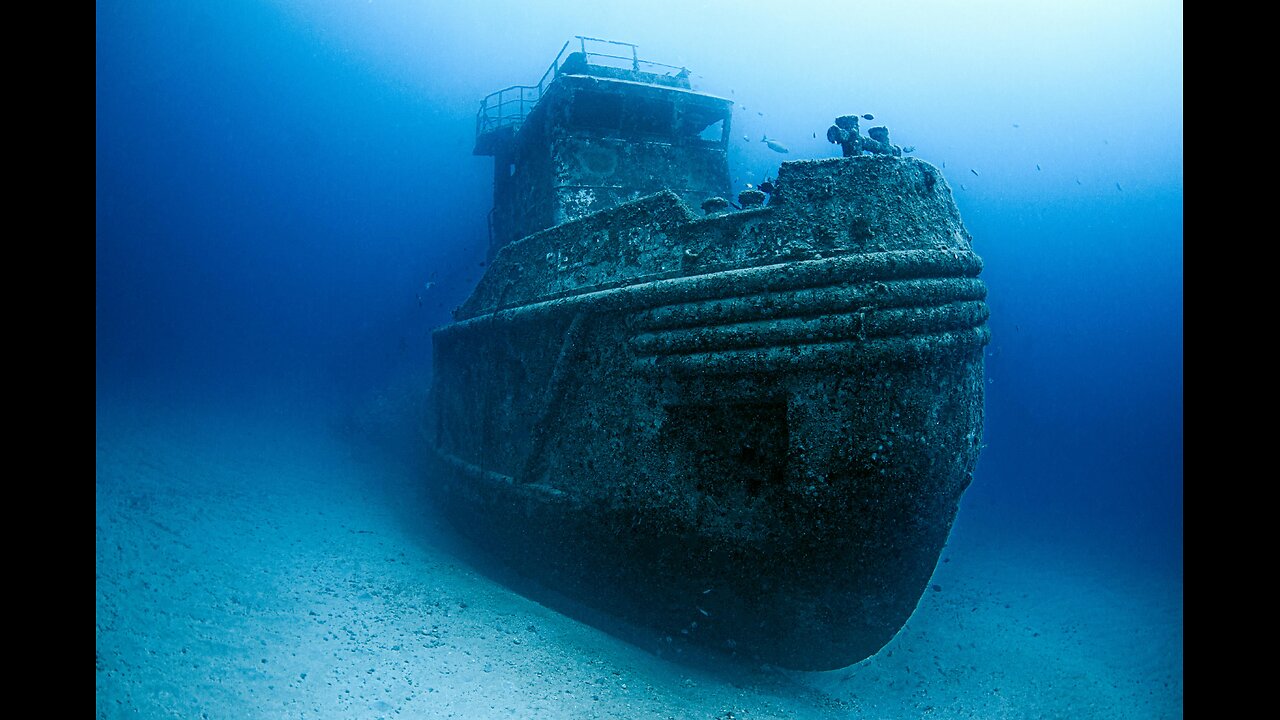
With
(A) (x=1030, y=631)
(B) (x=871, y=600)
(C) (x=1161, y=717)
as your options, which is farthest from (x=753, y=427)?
(A) (x=1030, y=631)

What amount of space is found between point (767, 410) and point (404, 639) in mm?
3187

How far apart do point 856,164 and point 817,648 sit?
3444 millimetres

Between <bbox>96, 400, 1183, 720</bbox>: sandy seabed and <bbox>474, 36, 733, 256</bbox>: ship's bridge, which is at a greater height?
<bbox>474, 36, 733, 256</bbox>: ship's bridge

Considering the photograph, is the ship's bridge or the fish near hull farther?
the ship's bridge

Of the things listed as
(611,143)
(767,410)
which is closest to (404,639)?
(767,410)

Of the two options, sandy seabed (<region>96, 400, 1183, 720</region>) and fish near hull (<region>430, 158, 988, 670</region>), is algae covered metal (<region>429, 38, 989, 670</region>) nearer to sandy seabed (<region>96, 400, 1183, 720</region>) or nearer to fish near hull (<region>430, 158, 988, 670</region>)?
fish near hull (<region>430, 158, 988, 670</region>)

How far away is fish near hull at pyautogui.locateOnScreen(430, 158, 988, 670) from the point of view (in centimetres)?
367

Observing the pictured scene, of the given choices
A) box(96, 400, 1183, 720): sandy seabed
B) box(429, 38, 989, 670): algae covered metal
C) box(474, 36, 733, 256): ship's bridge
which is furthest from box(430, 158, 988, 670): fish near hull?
box(474, 36, 733, 256): ship's bridge

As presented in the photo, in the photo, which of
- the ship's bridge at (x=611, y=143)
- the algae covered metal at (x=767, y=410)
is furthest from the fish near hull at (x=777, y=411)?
the ship's bridge at (x=611, y=143)

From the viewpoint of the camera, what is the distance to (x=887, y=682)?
5.75 meters

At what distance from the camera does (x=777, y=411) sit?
3.80 metres

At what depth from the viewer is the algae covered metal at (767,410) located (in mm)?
3672

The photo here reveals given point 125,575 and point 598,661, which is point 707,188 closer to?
point 598,661

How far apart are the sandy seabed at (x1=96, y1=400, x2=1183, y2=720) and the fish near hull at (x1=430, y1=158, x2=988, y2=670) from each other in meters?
0.60
